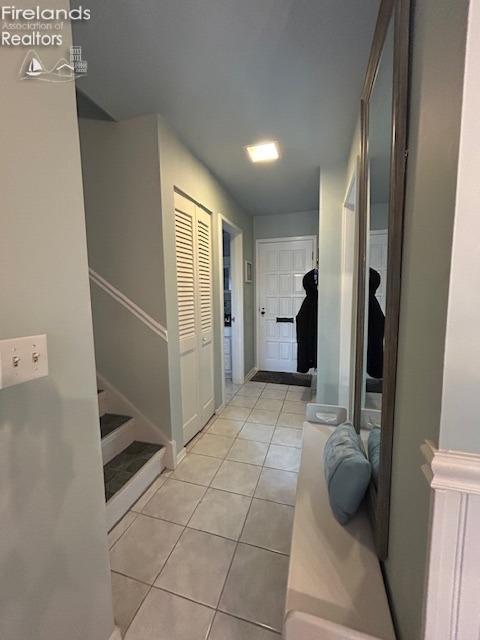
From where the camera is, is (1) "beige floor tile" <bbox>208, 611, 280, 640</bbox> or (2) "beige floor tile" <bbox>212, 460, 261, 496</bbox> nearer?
(1) "beige floor tile" <bbox>208, 611, 280, 640</bbox>

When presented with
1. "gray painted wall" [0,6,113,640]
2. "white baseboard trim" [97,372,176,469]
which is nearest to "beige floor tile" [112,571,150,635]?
"gray painted wall" [0,6,113,640]

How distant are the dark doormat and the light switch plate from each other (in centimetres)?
344

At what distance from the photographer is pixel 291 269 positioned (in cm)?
413

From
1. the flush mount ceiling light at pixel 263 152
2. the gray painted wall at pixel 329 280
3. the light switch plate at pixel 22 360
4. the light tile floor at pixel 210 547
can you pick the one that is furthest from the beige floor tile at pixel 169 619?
the flush mount ceiling light at pixel 263 152

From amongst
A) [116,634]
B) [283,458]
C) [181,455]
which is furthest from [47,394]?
[283,458]

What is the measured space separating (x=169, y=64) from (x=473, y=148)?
1591 mm

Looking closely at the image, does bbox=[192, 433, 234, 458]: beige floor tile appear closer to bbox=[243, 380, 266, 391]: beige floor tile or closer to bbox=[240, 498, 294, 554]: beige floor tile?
bbox=[240, 498, 294, 554]: beige floor tile

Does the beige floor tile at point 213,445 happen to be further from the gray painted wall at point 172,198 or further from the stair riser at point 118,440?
the stair riser at point 118,440

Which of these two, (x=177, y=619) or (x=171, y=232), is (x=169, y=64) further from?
(x=177, y=619)

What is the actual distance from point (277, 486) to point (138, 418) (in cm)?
114

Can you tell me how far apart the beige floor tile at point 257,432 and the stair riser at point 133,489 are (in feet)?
2.64

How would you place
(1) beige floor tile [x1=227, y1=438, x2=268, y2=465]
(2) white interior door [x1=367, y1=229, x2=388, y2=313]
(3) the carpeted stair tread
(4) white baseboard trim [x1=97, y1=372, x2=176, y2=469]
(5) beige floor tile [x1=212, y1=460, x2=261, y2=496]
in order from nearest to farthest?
(2) white interior door [x1=367, y1=229, x2=388, y2=313] < (3) the carpeted stair tread < (5) beige floor tile [x1=212, y1=460, x2=261, y2=496] < (4) white baseboard trim [x1=97, y1=372, x2=176, y2=469] < (1) beige floor tile [x1=227, y1=438, x2=268, y2=465]

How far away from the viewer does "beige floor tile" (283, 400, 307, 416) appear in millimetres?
2990

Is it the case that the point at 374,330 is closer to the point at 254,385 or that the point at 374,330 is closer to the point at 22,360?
the point at 22,360
